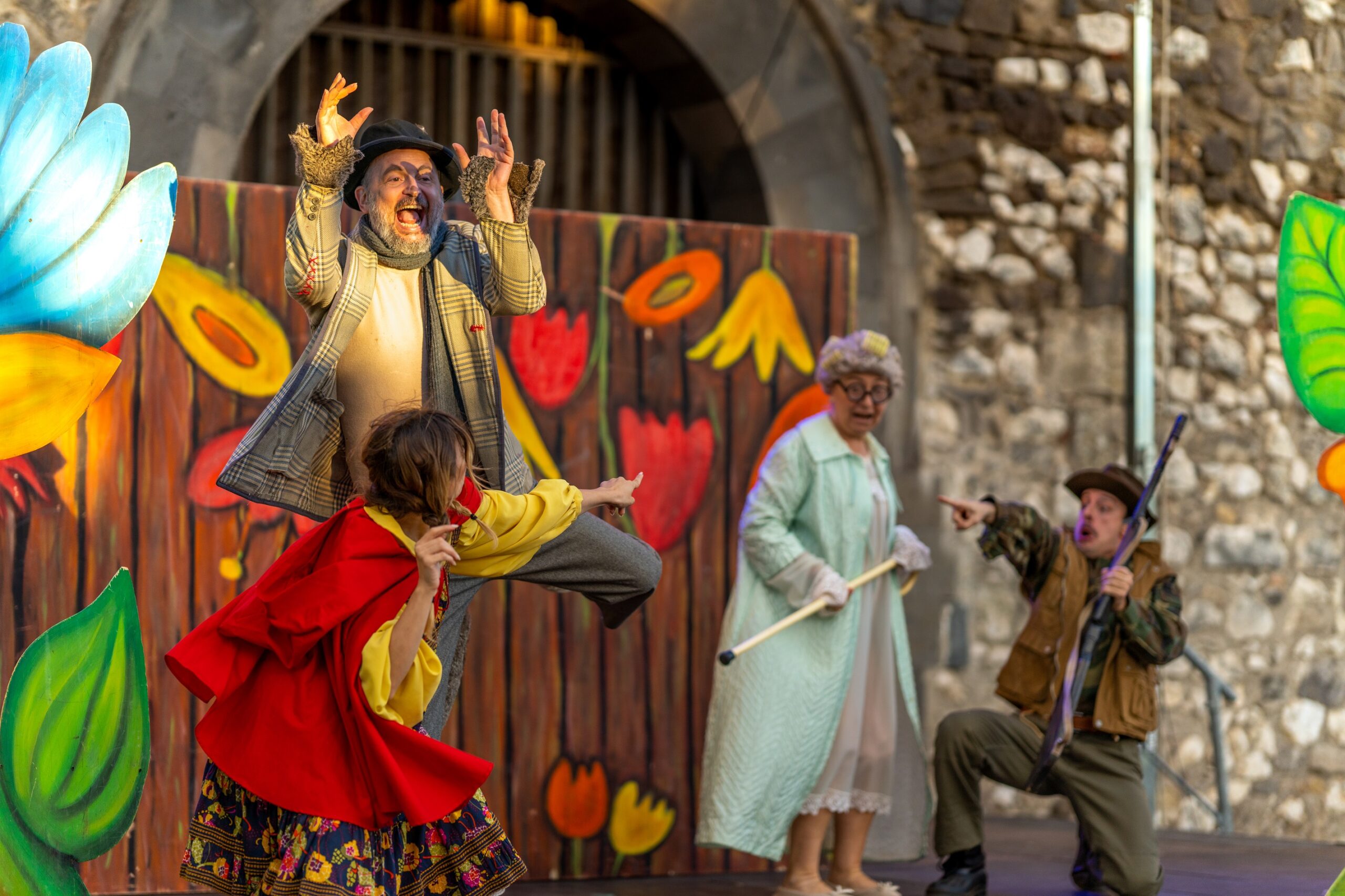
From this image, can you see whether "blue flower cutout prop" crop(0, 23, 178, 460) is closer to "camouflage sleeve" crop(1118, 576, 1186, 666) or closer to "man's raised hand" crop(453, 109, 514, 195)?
"man's raised hand" crop(453, 109, 514, 195)

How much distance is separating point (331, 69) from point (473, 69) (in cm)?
54

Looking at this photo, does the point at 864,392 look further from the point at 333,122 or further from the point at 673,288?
the point at 333,122

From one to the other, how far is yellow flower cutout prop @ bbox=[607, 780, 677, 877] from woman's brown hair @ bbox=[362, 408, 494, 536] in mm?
2061

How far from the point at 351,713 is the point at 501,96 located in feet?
12.7

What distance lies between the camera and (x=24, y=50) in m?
4.19

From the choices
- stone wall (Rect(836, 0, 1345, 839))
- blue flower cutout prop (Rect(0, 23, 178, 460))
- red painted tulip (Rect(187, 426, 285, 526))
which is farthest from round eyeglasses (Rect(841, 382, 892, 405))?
blue flower cutout prop (Rect(0, 23, 178, 460))

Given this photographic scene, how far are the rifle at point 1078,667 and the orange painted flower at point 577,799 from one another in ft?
4.00

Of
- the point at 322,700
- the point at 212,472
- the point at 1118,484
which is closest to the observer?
the point at 322,700

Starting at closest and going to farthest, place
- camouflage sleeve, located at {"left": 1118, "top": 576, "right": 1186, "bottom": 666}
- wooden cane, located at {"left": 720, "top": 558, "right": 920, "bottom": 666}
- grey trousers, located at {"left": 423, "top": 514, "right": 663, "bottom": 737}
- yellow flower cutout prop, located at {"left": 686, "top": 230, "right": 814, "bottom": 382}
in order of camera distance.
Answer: grey trousers, located at {"left": 423, "top": 514, "right": 663, "bottom": 737} < wooden cane, located at {"left": 720, "top": 558, "right": 920, "bottom": 666} < camouflage sleeve, located at {"left": 1118, "top": 576, "right": 1186, "bottom": 666} < yellow flower cutout prop, located at {"left": 686, "top": 230, "right": 814, "bottom": 382}

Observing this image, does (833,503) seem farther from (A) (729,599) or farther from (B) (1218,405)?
(B) (1218,405)

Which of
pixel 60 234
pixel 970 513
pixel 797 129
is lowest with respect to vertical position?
pixel 970 513

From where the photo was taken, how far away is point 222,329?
16.1ft

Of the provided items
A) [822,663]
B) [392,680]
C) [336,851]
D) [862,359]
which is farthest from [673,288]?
[336,851]

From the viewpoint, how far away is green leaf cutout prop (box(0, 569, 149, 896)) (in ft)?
14.3
